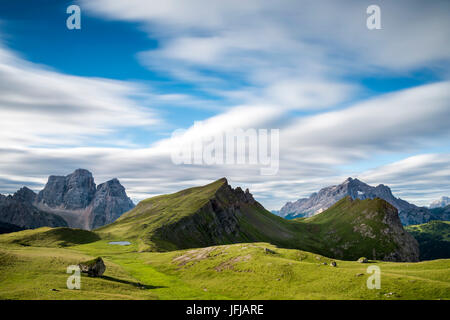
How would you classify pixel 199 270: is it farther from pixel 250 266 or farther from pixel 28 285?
pixel 28 285

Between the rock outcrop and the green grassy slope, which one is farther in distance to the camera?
the rock outcrop

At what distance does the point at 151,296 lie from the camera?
73125 millimetres

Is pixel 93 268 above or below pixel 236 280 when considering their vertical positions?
above

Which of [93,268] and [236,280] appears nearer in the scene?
[93,268]

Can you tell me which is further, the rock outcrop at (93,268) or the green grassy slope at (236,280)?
the rock outcrop at (93,268)

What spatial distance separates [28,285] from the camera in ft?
216

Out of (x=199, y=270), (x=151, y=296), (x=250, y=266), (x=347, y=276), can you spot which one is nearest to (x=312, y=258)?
(x=250, y=266)
